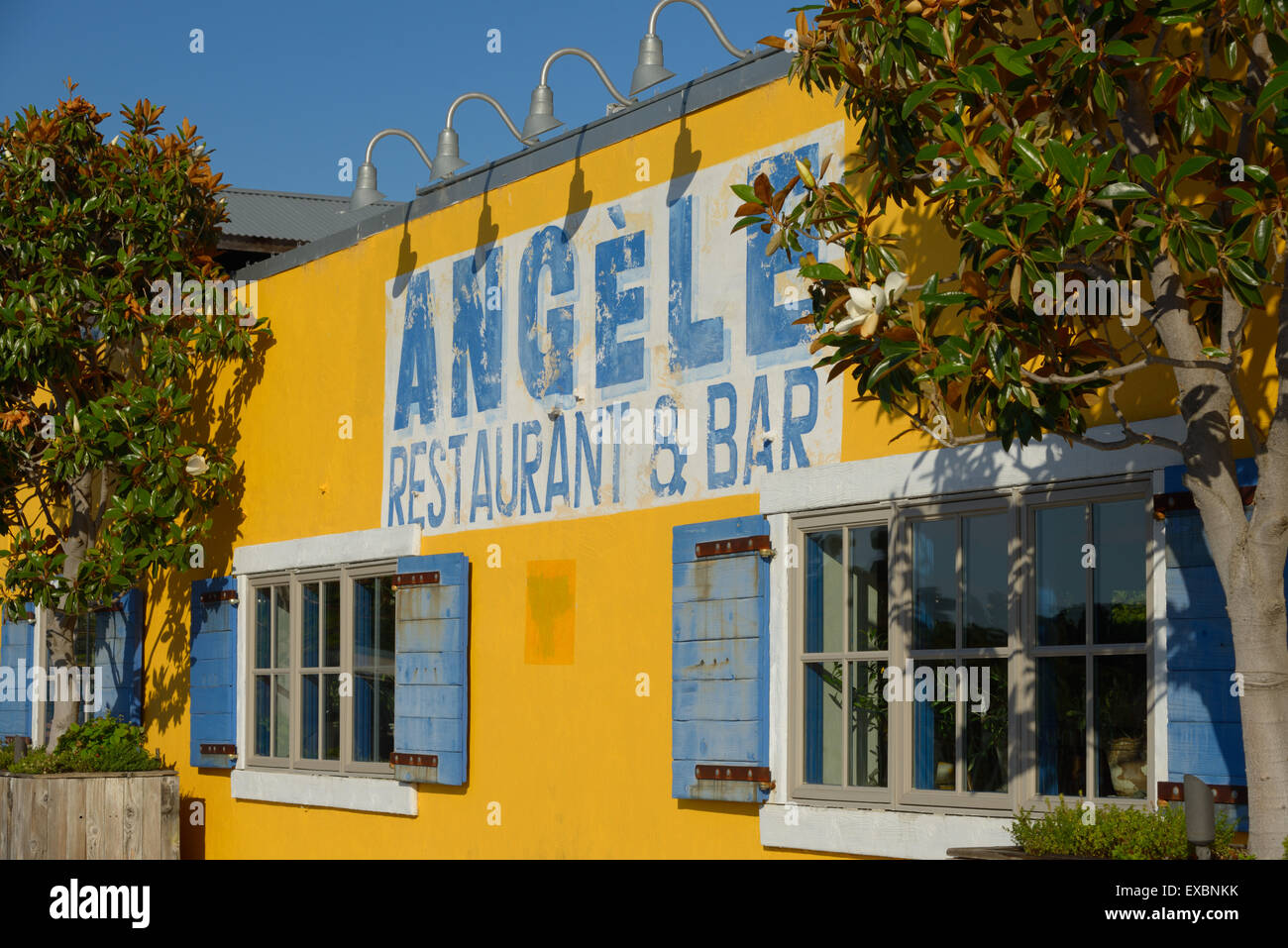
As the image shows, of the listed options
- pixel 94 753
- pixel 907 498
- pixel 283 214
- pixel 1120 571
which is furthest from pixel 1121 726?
pixel 283 214

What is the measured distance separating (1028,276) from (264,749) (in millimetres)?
7654

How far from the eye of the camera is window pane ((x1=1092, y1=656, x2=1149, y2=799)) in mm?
5855

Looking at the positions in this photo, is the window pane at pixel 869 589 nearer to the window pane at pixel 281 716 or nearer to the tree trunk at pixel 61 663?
the window pane at pixel 281 716

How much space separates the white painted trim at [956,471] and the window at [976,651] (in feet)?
0.26

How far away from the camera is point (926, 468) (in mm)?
6633

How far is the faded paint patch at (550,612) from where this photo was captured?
844 cm

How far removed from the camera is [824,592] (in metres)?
7.11

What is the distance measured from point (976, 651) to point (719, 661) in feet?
4.58

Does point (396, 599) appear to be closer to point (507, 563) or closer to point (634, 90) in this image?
point (507, 563)

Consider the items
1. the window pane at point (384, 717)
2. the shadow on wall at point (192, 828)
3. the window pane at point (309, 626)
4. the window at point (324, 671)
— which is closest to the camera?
the window pane at point (384, 717)

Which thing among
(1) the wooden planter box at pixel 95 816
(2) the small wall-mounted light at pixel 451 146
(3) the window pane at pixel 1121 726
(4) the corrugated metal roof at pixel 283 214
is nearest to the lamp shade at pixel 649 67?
(2) the small wall-mounted light at pixel 451 146
